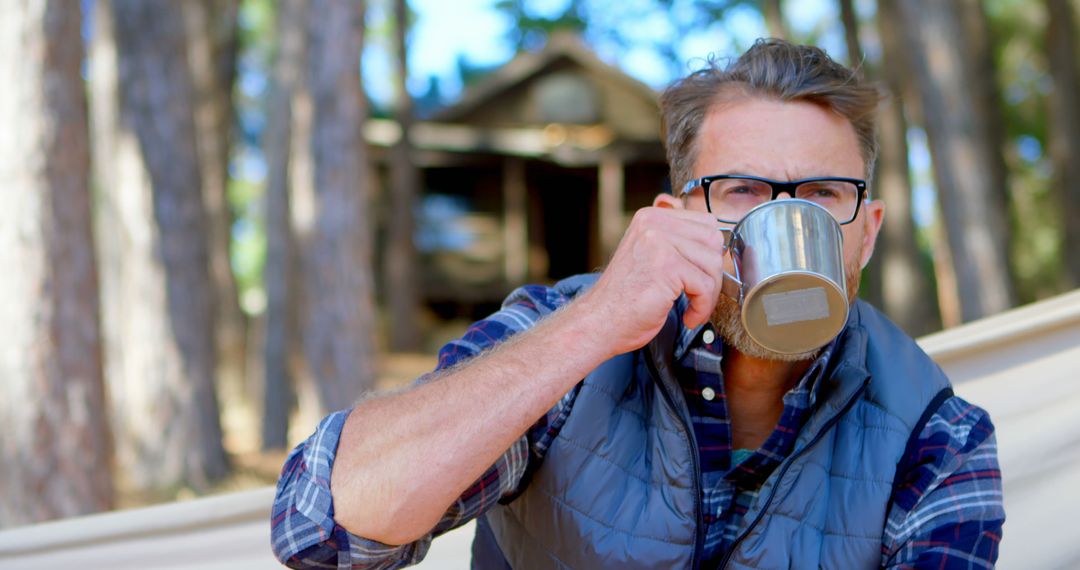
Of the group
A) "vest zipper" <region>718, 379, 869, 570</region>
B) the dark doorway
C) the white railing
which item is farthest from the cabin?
"vest zipper" <region>718, 379, 869, 570</region>

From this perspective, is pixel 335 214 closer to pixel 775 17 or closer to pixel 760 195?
pixel 760 195

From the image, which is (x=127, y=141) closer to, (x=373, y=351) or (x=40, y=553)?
(x=373, y=351)

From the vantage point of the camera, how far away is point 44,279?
430 centimetres

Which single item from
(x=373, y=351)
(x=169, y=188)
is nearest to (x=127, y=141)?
(x=169, y=188)

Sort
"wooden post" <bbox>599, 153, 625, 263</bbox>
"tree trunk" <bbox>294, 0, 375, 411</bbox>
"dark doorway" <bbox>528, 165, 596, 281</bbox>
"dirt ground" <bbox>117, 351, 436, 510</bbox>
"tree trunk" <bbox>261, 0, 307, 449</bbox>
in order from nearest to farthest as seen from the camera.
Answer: "dirt ground" <bbox>117, 351, 436, 510</bbox>, "tree trunk" <bbox>294, 0, 375, 411</bbox>, "tree trunk" <bbox>261, 0, 307, 449</bbox>, "wooden post" <bbox>599, 153, 625, 263</bbox>, "dark doorway" <bbox>528, 165, 596, 281</bbox>

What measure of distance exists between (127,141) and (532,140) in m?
12.7

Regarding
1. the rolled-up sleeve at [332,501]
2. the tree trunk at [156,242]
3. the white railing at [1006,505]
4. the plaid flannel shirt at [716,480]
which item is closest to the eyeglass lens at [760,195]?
the plaid flannel shirt at [716,480]

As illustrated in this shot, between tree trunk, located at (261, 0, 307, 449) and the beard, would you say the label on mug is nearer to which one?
the beard

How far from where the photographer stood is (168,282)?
714 cm

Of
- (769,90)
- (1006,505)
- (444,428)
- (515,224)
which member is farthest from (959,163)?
(515,224)

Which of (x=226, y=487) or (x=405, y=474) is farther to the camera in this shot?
(x=226, y=487)

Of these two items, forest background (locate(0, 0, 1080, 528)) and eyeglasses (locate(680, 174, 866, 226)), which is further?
forest background (locate(0, 0, 1080, 528))

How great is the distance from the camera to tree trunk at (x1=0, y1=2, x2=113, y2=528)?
4.24 meters

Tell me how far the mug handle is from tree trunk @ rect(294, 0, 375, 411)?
6.23 metres
